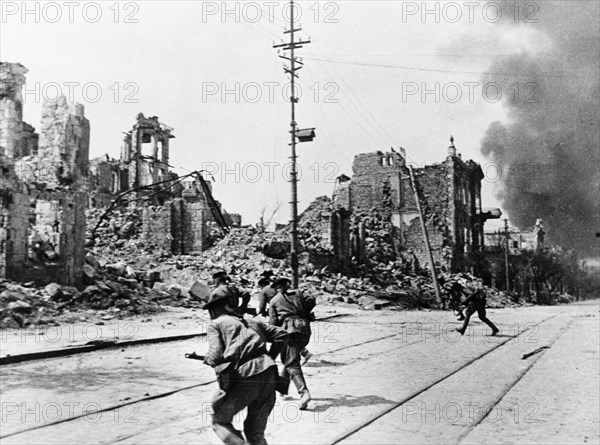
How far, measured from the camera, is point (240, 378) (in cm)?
429

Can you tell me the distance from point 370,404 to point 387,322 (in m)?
12.5

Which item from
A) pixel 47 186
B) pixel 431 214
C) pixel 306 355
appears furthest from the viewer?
pixel 431 214

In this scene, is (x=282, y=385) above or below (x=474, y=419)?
above

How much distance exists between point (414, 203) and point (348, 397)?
1722 inches

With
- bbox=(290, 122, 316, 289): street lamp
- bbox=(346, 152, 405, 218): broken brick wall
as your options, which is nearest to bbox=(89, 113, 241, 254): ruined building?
bbox=(346, 152, 405, 218): broken brick wall

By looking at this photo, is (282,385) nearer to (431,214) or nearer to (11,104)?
(11,104)

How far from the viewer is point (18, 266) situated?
56.3 feet

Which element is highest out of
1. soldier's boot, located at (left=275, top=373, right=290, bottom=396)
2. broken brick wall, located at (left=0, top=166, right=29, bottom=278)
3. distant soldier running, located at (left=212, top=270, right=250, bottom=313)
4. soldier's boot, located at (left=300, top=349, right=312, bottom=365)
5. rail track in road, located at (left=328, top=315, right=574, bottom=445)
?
broken brick wall, located at (left=0, top=166, right=29, bottom=278)

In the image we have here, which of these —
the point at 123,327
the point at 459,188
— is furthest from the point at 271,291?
the point at 459,188

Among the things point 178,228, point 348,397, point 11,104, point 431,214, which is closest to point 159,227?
point 178,228

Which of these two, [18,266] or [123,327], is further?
[18,266]

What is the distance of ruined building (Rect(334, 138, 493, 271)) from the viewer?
48.5 metres

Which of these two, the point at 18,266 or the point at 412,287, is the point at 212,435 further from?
the point at 412,287

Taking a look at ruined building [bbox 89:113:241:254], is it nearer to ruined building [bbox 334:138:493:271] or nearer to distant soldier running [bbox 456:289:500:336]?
ruined building [bbox 334:138:493:271]
